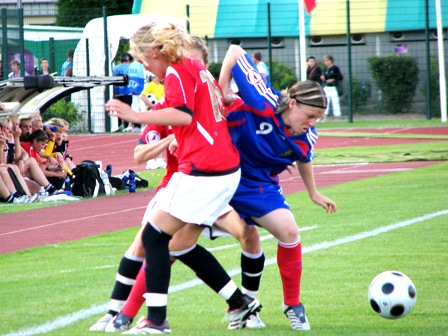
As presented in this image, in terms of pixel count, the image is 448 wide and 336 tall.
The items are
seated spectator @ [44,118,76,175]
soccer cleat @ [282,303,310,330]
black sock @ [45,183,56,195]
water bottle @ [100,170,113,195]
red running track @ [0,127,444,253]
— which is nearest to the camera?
soccer cleat @ [282,303,310,330]

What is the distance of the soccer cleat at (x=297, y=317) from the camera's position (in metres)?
5.88

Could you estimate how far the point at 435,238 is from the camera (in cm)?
937

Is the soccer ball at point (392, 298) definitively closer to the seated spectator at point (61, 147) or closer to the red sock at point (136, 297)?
the red sock at point (136, 297)

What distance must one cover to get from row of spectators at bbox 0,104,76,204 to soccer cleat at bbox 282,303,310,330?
872cm

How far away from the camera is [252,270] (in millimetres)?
6211

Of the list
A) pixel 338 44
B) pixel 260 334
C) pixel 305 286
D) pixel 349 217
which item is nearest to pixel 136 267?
pixel 260 334

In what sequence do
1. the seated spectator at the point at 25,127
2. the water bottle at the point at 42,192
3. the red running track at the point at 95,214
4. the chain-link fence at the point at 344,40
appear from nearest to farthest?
the red running track at the point at 95,214 < the water bottle at the point at 42,192 < the seated spectator at the point at 25,127 < the chain-link fence at the point at 344,40

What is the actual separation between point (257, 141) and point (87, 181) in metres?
9.02

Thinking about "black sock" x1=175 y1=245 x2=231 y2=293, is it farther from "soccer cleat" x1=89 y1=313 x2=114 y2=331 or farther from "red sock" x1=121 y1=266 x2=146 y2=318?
"soccer cleat" x1=89 y1=313 x2=114 y2=331

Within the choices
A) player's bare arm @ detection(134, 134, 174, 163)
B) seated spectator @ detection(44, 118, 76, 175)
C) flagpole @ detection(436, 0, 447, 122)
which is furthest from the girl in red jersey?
flagpole @ detection(436, 0, 447, 122)

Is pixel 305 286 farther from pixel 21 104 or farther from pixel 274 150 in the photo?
pixel 21 104

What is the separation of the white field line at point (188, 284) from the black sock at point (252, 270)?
1.02 metres

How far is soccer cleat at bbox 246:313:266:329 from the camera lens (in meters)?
6.01

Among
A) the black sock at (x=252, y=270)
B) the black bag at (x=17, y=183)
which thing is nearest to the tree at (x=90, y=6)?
the black bag at (x=17, y=183)
